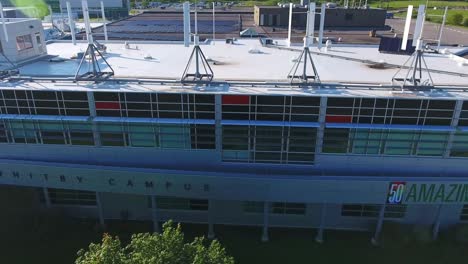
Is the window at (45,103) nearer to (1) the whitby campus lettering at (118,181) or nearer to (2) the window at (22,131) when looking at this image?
(2) the window at (22,131)

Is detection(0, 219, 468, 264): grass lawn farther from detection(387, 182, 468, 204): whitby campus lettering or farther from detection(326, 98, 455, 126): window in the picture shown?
detection(326, 98, 455, 126): window

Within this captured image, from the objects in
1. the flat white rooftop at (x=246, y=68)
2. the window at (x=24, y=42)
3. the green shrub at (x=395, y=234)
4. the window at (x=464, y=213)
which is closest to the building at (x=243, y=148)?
the window at (x=464, y=213)

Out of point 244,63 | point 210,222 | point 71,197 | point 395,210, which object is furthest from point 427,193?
point 71,197

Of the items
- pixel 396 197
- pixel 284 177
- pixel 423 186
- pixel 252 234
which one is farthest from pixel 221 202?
pixel 423 186

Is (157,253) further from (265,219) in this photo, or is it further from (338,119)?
(338,119)

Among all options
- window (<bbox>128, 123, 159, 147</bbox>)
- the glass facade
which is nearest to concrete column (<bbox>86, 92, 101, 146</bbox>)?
the glass facade

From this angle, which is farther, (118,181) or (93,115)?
(93,115)

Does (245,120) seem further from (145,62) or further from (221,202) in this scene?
(145,62)
